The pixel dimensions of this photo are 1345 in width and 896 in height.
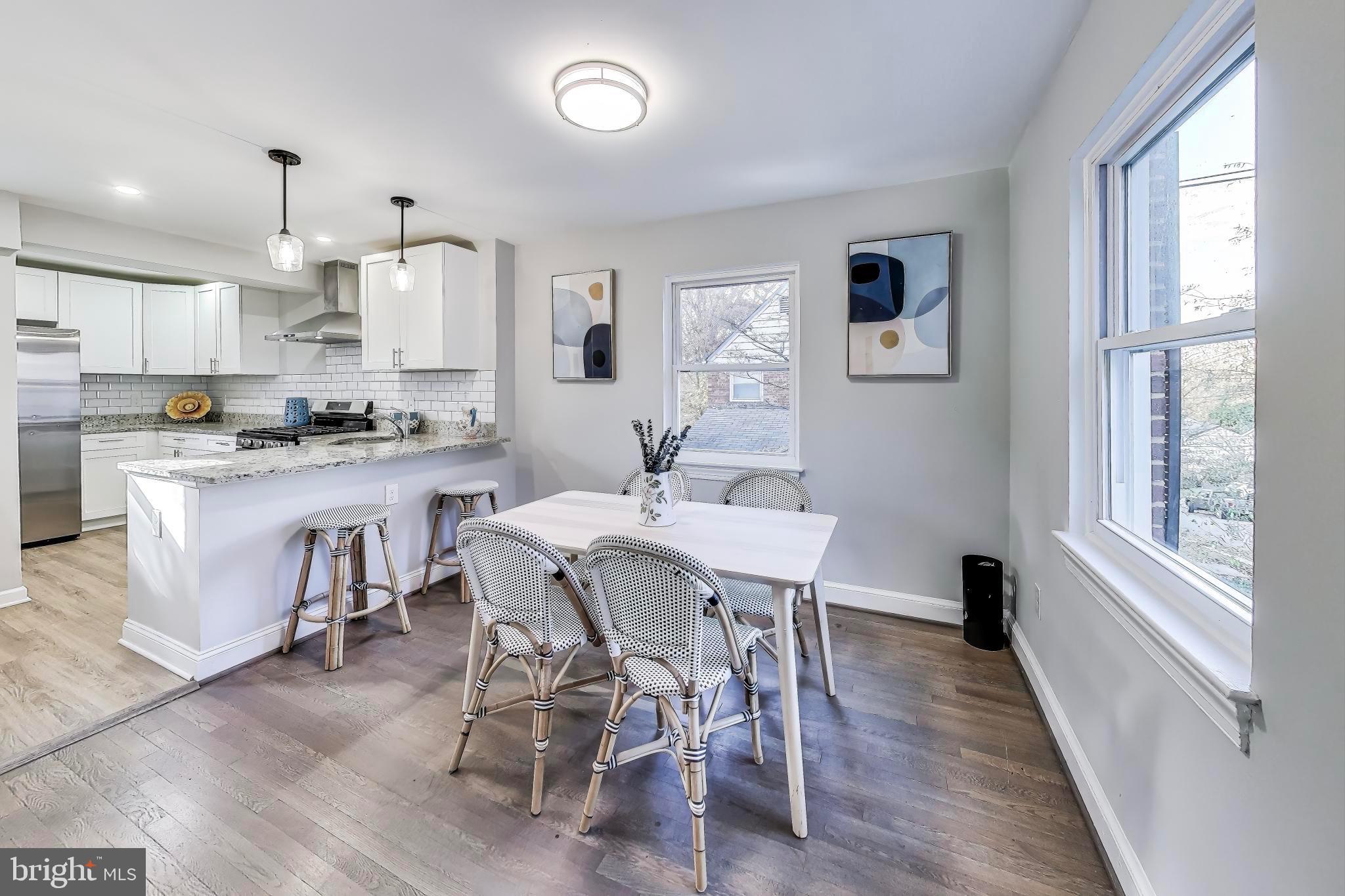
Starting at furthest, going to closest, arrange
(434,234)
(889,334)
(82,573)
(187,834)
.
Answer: (434,234)
(82,573)
(889,334)
(187,834)

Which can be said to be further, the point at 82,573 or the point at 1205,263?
the point at 82,573

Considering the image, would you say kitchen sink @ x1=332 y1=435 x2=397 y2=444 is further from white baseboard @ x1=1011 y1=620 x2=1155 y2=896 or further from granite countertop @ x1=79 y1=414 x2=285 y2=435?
white baseboard @ x1=1011 y1=620 x2=1155 y2=896

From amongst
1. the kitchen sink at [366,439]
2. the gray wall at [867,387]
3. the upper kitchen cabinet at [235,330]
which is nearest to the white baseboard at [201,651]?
the kitchen sink at [366,439]

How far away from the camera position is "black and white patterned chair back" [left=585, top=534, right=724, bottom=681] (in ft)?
4.64

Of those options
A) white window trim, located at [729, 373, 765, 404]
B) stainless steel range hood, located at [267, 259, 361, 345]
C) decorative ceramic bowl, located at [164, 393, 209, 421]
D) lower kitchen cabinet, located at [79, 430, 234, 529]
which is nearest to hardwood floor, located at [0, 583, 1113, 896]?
white window trim, located at [729, 373, 765, 404]

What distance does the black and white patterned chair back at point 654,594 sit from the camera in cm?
141

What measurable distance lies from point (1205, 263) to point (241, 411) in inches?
290

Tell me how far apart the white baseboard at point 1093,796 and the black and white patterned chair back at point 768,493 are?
1159mm

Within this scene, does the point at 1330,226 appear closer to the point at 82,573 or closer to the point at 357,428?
the point at 357,428

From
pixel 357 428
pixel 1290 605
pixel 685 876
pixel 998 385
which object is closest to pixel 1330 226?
pixel 1290 605

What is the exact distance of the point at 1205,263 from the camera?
1.27 m

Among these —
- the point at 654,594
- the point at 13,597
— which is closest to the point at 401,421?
the point at 13,597

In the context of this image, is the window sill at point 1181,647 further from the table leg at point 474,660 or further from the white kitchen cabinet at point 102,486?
the white kitchen cabinet at point 102,486

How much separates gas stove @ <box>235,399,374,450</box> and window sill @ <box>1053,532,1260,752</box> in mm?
5034
